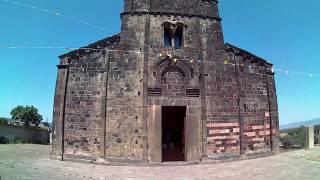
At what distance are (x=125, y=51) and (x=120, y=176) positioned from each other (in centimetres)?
582

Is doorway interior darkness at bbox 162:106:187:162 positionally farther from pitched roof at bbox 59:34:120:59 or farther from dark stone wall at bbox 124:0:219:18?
dark stone wall at bbox 124:0:219:18

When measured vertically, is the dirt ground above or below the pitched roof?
below

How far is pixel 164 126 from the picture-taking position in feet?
54.6

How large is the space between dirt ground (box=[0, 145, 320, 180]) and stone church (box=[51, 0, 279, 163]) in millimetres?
987

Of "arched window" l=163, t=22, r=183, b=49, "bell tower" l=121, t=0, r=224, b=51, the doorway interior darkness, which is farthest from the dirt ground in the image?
"arched window" l=163, t=22, r=183, b=49

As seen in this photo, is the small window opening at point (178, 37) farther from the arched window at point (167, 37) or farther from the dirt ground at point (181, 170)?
the dirt ground at point (181, 170)

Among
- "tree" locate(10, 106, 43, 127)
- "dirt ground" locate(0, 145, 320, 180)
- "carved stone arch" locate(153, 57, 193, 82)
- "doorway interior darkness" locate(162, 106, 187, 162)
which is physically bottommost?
"dirt ground" locate(0, 145, 320, 180)

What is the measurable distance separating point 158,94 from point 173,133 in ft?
7.23

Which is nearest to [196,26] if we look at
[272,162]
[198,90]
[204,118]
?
[198,90]

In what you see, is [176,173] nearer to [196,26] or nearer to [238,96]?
[238,96]

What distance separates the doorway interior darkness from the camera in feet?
53.5

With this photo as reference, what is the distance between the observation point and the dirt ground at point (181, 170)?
38.9 feet

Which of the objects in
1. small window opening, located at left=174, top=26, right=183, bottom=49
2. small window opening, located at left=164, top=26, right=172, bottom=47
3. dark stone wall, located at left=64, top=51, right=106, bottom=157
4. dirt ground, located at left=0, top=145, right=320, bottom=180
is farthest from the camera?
small window opening, located at left=174, top=26, right=183, bottom=49

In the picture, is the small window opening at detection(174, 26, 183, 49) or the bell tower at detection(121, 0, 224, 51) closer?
the bell tower at detection(121, 0, 224, 51)
